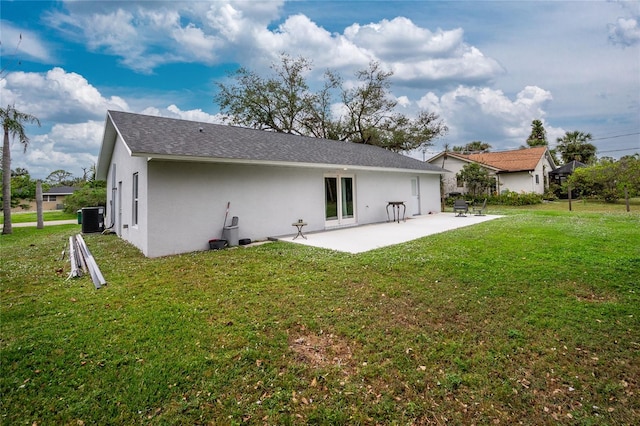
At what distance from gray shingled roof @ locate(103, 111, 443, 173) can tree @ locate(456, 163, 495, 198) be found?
13990mm

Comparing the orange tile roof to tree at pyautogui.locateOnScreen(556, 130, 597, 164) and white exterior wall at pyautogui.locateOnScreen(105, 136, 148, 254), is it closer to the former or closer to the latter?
tree at pyautogui.locateOnScreen(556, 130, 597, 164)

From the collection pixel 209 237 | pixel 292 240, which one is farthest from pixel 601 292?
pixel 209 237

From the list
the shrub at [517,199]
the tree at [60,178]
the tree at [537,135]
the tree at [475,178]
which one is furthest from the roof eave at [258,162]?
the tree at [60,178]

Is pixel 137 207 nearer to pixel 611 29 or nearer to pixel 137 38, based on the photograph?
pixel 137 38

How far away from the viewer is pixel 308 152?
12.4 m

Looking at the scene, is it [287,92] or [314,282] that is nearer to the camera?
[314,282]

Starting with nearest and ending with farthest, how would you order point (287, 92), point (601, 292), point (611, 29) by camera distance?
point (601, 292) < point (611, 29) < point (287, 92)

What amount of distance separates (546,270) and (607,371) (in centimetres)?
317

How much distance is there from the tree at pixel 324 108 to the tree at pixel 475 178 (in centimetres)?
558

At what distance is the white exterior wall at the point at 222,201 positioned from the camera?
7.97m

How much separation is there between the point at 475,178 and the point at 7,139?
29.7m

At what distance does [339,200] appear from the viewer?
12.6 metres

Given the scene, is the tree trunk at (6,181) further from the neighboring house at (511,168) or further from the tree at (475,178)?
the tree at (475,178)

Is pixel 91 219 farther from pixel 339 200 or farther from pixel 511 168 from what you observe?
pixel 511 168
